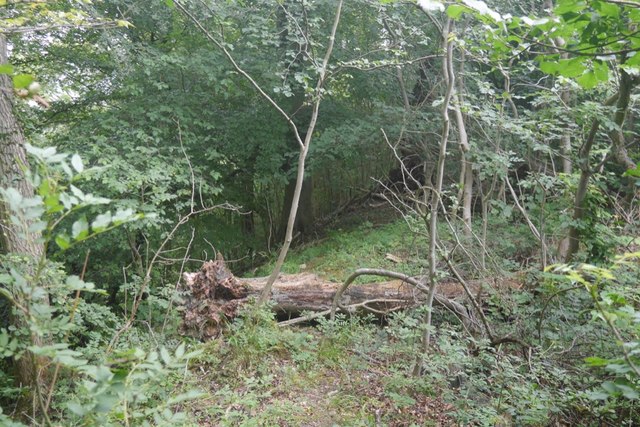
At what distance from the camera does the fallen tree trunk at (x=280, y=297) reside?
4848 millimetres

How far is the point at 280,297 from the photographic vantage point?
5.65 metres

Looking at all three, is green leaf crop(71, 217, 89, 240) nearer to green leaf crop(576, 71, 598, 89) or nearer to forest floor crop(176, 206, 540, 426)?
green leaf crop(576, 71, 598, 89)

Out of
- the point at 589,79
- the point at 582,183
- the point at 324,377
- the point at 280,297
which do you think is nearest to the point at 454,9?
the point at 589,79

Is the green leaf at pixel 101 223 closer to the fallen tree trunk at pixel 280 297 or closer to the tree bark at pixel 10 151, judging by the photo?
the tree bark at pixel 10 151

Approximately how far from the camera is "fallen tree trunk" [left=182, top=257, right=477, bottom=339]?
4848mm

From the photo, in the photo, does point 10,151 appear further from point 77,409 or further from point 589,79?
point 589,79

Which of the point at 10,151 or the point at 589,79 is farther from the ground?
the point at 589,79

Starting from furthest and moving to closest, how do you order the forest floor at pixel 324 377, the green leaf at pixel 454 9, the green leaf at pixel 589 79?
the forest floor at pixel 324 377, the green leaf at pixel 589 79, the green leaf at pixel 454 9

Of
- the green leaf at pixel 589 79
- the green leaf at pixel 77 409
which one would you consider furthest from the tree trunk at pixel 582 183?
the green leaf at pixel 77 409

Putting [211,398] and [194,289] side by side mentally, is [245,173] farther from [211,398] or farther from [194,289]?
[211,398]

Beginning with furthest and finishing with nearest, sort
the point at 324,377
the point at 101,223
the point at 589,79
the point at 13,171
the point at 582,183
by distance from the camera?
the point at 13,171, the point at 324,377, the point at 582,183, the point at 589,79, the point at 101,223

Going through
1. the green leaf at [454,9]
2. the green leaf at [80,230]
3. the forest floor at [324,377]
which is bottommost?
the forest floor at [324,377]

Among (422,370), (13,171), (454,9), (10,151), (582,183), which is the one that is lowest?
(422,370)

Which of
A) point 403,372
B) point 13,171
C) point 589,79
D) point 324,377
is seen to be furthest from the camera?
point 13,171
